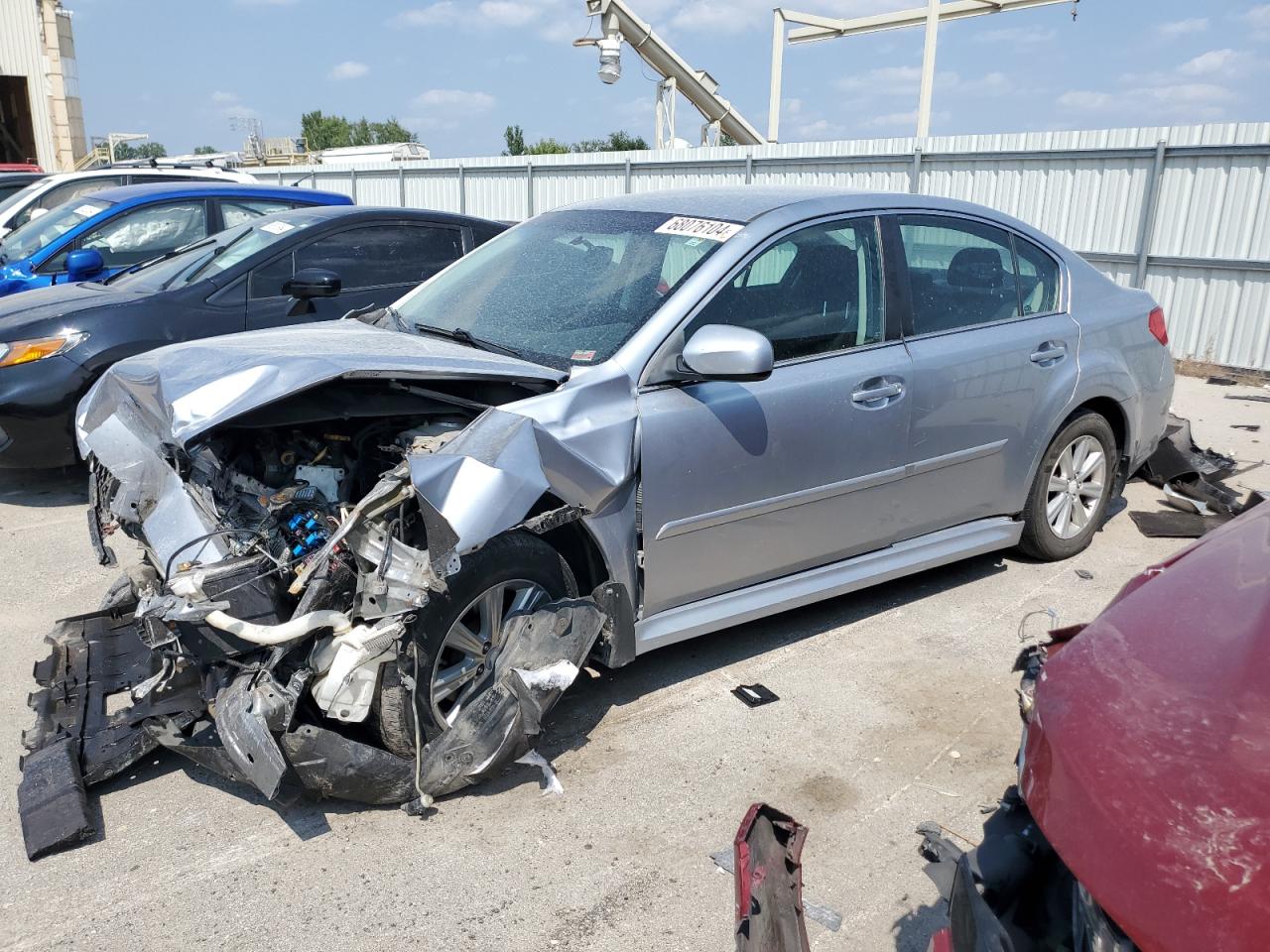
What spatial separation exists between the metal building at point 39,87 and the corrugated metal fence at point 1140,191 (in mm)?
23264

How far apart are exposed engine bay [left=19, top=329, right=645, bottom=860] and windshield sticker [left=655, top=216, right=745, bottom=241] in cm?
99

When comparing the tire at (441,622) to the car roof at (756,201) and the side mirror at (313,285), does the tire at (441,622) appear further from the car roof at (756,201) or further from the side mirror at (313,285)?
the side mirror at (313,285)

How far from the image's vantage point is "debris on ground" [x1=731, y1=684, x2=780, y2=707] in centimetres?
376

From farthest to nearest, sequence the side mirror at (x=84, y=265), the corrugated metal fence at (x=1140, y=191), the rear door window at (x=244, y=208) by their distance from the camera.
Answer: the corrugated metal fence at (x=1140, y=191) → the rear door window at (x=244, y=208) → the side mirror at (x=84, y=265)

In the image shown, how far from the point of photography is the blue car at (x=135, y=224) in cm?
752

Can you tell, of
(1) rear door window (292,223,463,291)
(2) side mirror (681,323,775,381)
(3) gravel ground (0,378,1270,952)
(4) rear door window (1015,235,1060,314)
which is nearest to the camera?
(3) gravel ground (0,378,1270,952)

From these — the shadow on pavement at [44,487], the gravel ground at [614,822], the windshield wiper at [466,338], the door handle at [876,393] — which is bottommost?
the shadow on pavement at [44,487]

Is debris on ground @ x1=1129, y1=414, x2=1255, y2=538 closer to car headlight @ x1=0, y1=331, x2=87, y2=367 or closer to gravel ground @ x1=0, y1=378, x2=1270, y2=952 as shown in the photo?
gravel ground @ x1=0, y1=378, x2=1270, y2=952

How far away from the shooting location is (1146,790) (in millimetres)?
1503

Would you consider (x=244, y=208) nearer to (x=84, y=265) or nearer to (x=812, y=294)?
(x=84, y=265)

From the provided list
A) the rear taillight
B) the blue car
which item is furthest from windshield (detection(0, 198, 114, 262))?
the rear taillight

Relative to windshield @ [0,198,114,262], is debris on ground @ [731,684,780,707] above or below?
below

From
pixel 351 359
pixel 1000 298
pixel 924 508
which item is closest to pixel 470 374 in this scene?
pixel 351 359

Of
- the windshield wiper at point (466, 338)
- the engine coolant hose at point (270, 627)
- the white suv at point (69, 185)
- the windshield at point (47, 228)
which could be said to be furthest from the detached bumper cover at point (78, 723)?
the white suv at point (69, 185)
